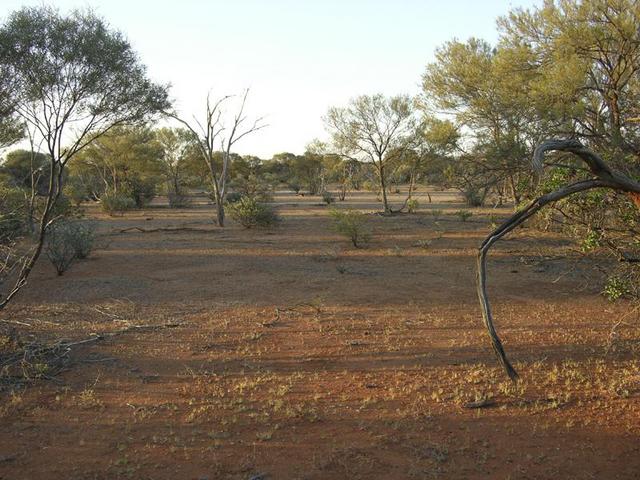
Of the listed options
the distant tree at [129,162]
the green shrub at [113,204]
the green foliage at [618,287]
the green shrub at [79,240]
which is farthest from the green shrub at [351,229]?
the distant tree at [129,162]

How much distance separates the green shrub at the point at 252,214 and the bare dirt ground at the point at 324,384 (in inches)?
389

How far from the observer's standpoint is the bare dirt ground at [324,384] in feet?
13.4

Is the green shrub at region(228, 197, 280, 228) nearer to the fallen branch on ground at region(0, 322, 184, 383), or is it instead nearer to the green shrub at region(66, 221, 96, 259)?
the green shrub at region(66, 221, 96, 259)

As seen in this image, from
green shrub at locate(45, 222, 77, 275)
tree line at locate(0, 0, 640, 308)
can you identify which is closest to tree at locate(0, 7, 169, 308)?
tree line at locate(0, 0, 640, 308)

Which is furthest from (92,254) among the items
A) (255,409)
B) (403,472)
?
(403,472)

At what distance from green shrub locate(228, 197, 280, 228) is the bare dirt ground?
987 cm

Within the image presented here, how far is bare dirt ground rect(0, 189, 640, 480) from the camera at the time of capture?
407cm

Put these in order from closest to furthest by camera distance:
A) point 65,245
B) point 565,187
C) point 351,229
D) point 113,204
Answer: point 565,187 → point 65,245 → point 351,229 → point 113,204

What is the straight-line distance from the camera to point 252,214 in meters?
21.3

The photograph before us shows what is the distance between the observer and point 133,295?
10.2 metres

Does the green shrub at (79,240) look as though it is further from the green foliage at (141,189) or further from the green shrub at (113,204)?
the green foliage at (141,189)

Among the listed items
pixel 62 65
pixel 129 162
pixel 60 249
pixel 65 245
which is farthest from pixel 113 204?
pixel 62 65

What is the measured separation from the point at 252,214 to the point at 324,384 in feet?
52.9

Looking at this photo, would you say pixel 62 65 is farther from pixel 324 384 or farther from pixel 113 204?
pixel 113 204
